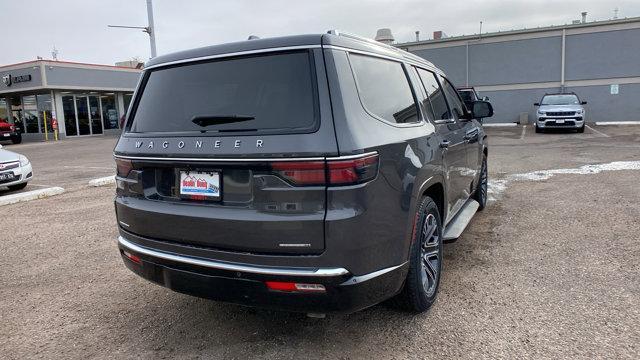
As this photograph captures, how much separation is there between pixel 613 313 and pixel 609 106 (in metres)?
24.4

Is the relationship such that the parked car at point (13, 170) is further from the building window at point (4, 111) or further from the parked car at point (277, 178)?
the building window at point (4, 111)

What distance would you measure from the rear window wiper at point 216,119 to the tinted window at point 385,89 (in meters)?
0.70

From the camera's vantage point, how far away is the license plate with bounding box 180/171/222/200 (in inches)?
107

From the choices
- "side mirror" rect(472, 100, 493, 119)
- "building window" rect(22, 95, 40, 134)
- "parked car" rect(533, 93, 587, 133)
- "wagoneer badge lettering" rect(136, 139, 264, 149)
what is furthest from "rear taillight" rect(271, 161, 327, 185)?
"building window" rect(22, 95, 40, 134)

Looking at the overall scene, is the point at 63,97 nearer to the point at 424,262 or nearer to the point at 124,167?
the point at 124,167

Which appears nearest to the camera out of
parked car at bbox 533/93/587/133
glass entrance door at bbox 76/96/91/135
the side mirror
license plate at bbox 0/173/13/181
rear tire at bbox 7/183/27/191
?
the side mirror

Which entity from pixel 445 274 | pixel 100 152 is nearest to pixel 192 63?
pixel 445 274

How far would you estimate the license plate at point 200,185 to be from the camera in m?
2.73

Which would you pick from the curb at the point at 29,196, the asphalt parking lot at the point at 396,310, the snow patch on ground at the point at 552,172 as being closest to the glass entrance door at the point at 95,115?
the curb at the point at 29,196

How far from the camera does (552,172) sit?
9508 mm

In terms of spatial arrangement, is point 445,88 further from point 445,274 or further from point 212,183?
point 212,183

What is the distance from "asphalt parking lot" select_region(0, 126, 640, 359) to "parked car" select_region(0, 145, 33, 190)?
321 cm

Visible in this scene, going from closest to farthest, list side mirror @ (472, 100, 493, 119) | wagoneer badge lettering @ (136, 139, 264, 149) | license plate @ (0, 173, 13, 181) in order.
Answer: wagoneer badge lettering @ (136, 139, 264, 149) → side mirror @ (472, 100, 493, 119) → license plate @ (0, 173, 13, 181)

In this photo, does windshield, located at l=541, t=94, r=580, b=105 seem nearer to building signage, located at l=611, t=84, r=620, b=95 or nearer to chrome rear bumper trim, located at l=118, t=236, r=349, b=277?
building signage, located at l=611, t=84, r=620, b=95
